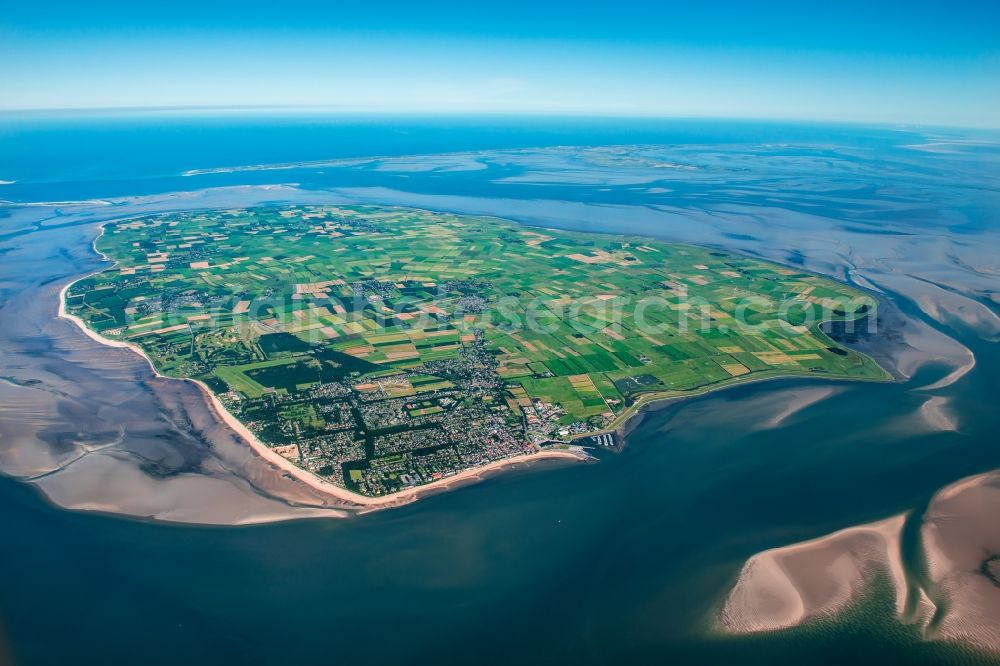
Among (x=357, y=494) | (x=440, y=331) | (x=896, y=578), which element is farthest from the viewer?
(x=440, y=331)

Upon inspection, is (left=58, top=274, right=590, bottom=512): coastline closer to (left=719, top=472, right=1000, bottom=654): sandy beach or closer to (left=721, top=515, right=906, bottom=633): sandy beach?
(left=721, top=515, right=906, bottom=633): sandy beach

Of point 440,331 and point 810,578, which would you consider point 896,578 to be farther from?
point 440,331

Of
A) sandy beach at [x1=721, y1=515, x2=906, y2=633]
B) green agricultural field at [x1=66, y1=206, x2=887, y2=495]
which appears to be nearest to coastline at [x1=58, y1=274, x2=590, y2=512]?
green agricultural field at [x1=66, y1=206, x2=887, y2=495]

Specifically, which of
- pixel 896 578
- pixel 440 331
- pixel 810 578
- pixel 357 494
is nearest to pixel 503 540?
pixel 357 494

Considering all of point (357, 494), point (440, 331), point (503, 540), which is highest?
point (440, 331)

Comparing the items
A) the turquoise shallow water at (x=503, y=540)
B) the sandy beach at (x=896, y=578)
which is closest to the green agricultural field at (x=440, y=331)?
the turquoise shallow water at (x=503, y=540)

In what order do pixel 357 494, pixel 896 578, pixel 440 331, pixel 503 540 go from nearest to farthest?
pixel 896 578, pixel 503 540, pixel 357 494, pixel 440 331

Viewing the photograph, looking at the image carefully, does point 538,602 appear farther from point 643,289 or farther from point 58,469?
point 643,289

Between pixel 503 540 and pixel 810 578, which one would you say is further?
pixel 503 540
